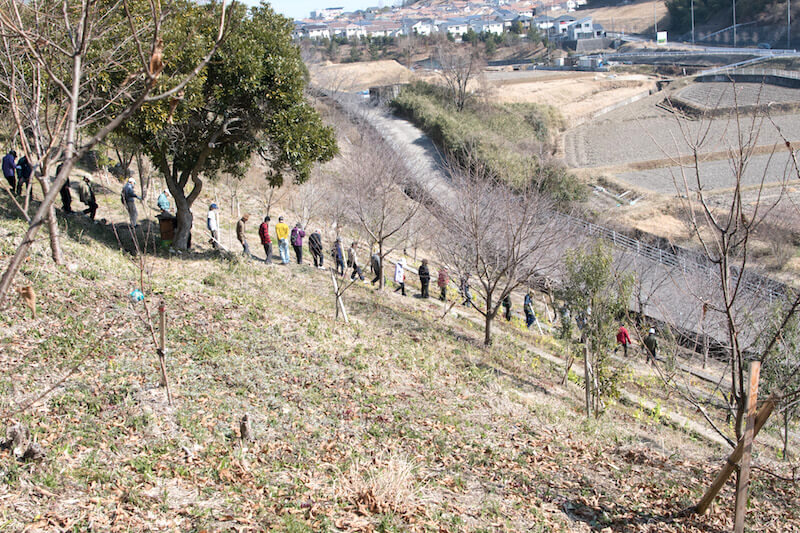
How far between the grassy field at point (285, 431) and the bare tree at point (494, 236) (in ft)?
8.89

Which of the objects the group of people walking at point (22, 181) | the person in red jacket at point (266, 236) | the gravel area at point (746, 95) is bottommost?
the person in red jacket at point (266, 236)

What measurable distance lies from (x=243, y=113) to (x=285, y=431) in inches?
357

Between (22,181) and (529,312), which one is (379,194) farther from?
(22,181)

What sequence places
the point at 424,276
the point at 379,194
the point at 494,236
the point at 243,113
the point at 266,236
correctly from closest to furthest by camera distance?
the point at 243,113 → the point at 266,236 → the point at 424,276 → the point at 494,236 → the point at 379,194

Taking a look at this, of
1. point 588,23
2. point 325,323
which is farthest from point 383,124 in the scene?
point 588,23

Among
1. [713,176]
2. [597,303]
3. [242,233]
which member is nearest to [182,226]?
[242,233]

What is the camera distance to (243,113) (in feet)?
49.5

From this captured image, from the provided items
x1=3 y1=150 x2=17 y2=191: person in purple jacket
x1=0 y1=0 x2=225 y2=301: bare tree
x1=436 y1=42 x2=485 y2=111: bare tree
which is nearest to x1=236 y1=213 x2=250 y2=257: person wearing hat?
x1=0 y1=0 x2=225 y2=301: bare tree

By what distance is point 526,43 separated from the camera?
11362 cm

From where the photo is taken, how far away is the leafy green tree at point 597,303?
39.7ft

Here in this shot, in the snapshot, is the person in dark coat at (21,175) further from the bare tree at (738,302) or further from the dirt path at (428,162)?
the bare tree at (738,302)

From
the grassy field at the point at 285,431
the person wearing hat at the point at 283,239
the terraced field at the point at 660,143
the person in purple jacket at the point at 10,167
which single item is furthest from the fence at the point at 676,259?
the person in purple jacket at the point at 10,167

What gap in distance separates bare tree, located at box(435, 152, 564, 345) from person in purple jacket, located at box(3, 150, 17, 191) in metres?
10.2

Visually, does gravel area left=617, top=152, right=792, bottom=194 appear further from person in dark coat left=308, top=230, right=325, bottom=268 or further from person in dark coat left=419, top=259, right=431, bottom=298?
person in dark coat left=308, top=230, right=325, bottom=268
